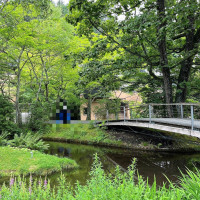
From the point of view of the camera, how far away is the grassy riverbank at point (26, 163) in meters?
7.06

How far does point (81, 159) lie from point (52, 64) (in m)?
11.2

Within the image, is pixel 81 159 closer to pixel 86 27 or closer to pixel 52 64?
pixel 86 27

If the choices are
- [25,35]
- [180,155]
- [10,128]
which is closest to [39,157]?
[10,128]

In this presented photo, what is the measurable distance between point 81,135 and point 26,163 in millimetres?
8020

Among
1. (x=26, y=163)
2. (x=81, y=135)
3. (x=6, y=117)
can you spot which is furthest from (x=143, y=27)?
(x=6, y=117)

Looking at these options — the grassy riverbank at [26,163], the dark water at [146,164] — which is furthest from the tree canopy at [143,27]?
the grassy riverbank at [26,163]

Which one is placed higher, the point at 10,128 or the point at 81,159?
the point at 10,128

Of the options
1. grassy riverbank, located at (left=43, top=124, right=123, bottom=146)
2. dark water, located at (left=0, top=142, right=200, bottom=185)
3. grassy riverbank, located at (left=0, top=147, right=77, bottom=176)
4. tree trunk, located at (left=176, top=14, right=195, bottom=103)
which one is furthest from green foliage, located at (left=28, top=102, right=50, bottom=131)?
tree trunk, located at (left=176, top=14, right=195, bottom=103)

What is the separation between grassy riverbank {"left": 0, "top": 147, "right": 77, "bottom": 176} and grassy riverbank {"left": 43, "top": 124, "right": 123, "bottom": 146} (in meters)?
5.72

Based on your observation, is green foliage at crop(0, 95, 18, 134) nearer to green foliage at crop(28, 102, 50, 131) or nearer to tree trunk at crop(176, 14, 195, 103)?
green foliage at crop(28, 102, 50, 131)

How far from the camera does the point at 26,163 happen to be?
24.8ft

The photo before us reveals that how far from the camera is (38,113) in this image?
16984mm

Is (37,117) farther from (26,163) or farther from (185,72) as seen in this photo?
(185,72)

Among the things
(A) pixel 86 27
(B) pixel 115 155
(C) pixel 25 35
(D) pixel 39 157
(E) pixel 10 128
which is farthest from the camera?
(E) pixel 10 128
